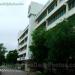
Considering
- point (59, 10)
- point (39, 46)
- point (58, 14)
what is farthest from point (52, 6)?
point (39, 46)

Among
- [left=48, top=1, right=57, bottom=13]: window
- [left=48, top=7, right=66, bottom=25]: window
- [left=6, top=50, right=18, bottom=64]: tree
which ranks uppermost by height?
[left=48, top=1, right=57, bottom=13]: window

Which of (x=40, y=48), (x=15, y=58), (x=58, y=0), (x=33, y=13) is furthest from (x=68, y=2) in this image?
(x=15, y=58)

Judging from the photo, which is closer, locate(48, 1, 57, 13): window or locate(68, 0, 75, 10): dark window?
locate(68, 0, 75, 10): dark window

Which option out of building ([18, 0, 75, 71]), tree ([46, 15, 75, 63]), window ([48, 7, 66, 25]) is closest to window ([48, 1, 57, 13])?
building ([18, 0, 75, 71])

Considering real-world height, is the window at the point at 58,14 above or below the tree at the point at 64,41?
above

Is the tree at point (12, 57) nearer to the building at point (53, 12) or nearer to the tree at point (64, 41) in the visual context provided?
the building at point (53, 12)

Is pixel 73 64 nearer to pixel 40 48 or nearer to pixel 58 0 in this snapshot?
pixel 40 48

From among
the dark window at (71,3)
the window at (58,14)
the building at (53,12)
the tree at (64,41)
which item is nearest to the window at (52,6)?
the building at (53,12)

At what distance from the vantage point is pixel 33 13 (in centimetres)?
7219

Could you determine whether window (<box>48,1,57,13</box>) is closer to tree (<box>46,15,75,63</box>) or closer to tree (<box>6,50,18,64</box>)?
tree (<box>46,15,75,63</box>)

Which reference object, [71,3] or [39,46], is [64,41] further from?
[39,46]

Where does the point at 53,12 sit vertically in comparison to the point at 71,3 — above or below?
above

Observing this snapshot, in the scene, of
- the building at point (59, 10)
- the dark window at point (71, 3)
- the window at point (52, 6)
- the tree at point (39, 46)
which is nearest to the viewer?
the dark window at point (71, 3)

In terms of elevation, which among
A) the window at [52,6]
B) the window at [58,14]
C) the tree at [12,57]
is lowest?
the tree at [12,57]
